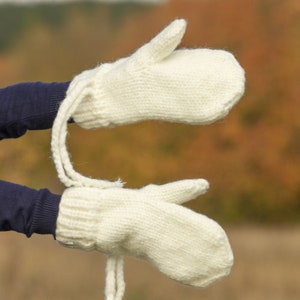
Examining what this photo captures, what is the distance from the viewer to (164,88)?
4.21 feet

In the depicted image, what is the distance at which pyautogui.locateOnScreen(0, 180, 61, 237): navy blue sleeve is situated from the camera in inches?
50.0

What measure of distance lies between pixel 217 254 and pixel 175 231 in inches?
2.5

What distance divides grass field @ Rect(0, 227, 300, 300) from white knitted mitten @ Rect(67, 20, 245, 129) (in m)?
4.33

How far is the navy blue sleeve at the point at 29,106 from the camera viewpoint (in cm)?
129

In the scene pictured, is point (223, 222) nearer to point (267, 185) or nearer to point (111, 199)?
point (267, 185)

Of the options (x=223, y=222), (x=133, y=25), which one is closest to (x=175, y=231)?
(x=223, y=222)

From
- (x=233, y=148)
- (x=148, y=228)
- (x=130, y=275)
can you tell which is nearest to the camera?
(x=148, y=228)

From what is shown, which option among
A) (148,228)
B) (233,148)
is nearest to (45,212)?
(148,228)

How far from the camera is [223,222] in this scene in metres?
9.64

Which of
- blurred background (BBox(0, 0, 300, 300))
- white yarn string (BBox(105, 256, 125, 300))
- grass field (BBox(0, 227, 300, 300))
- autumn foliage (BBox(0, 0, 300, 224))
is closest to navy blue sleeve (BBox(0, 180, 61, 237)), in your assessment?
white yarn string (BBox(105, 256, 125, 300))

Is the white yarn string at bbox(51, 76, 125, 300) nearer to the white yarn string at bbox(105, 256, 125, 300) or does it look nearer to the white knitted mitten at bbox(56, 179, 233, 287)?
the white knitted mitten at bbox(56, 179, 233, 287)

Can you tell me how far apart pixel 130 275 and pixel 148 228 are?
5400 mm

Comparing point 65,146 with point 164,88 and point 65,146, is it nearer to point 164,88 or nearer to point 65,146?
point 65,146

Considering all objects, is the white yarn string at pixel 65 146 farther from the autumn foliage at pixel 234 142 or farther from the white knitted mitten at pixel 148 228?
the autumn foliage at pixel 234 142
